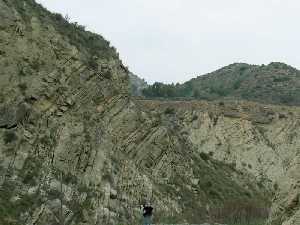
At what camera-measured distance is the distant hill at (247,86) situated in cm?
8656

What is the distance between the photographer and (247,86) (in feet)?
310

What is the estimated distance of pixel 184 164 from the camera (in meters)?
42.1

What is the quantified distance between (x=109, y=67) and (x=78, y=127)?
7252mm

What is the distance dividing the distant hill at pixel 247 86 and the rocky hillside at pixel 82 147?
132ft

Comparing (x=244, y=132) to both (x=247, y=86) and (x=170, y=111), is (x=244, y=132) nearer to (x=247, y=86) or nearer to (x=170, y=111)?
(x=170, y=111)

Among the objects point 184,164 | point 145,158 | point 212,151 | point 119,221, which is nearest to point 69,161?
point 119,221

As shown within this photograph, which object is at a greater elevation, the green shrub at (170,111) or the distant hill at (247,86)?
the distant hill at (247,86)

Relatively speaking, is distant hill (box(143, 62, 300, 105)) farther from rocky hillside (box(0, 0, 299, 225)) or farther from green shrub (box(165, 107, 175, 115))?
rocky hillside (box(0, 0, 299, 225))

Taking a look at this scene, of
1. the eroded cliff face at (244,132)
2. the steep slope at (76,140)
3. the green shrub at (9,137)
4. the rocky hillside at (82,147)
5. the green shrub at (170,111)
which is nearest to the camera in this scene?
the steep slope at (76,140)

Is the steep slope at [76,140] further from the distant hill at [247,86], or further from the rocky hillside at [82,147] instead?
the distant hill at [247,86]

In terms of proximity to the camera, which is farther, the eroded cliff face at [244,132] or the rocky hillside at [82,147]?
the eroded cliff face at [244,132]

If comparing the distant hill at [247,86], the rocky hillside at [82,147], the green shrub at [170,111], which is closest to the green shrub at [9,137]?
the rocky hillside at [82,147]

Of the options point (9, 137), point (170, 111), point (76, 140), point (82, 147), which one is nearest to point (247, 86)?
point (170, 111)

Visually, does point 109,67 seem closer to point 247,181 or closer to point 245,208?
point 245,208
